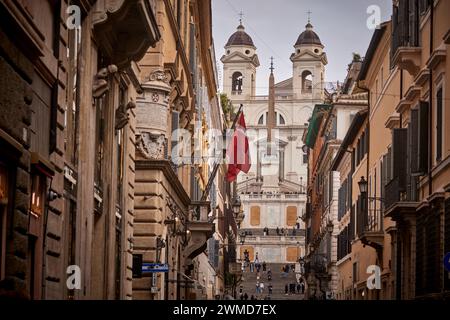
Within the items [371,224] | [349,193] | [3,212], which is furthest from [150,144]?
[349,193]

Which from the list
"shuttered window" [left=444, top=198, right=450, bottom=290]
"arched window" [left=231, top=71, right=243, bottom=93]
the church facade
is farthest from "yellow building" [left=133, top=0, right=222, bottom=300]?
"arched window" [left=231, top=71, right=243, bottom=93]

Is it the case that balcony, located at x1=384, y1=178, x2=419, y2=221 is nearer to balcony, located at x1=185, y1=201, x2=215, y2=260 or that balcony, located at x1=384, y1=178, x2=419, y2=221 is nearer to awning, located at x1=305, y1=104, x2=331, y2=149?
balcony, located at x1=185, y1=201, x2=215, y2=260

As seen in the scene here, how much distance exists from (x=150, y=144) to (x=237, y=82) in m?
156

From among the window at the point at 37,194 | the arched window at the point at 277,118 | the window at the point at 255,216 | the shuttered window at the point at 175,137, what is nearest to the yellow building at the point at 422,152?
the shuttered window at the point at 175,137

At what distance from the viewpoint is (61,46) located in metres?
18.2

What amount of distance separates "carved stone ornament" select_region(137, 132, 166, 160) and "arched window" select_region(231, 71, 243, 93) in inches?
6039

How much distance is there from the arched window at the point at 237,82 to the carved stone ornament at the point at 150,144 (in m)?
153

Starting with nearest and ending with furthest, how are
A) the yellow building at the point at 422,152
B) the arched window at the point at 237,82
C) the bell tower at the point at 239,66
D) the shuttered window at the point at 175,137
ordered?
1. the yellow building at the point at 422,152
2. the shuttered window at the point at 175,137
3. the bell tower at the point at 239,66
4. the arched window at the point at 237,82

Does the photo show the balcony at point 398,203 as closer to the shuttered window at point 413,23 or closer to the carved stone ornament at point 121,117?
the shuttered window at point 413,23

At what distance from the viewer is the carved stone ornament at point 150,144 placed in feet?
105

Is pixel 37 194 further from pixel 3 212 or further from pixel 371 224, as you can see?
pixel 371 224

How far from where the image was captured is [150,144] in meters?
32.1
